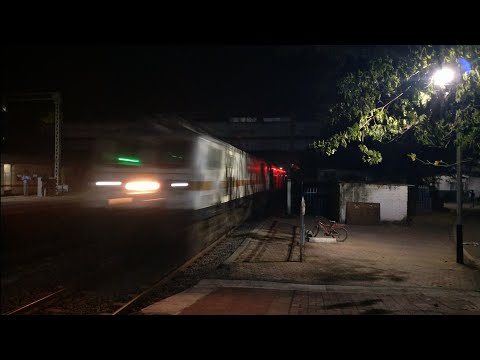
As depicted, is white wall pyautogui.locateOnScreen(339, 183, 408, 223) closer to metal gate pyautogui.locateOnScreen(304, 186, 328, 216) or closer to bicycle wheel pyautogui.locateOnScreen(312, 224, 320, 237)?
metal gate pyautogui.locateOnScreen(304, 186, 328, 216)

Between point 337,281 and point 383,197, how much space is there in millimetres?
11554

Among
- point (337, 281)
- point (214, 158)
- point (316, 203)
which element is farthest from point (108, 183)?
point (316, 203)

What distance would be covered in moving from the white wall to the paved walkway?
166 inches

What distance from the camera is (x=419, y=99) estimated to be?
8.80 m

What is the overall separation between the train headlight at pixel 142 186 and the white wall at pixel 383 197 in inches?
436

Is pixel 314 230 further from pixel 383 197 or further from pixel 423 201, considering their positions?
pixel 423 201

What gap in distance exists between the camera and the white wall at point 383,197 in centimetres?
1911

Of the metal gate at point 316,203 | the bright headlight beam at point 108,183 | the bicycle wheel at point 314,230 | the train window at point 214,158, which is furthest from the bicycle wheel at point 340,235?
the metal gate at point 316,203

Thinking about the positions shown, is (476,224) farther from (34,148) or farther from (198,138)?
(34,148)

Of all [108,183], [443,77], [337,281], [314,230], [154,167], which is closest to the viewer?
[443,77]

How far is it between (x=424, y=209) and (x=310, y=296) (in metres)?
20.7

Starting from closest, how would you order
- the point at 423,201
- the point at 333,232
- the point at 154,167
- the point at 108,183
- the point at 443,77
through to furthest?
the point at 443,77
the point at 108,183
the point at 154,167
the point at 333,232
the point at 423,201

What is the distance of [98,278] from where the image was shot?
912cm
